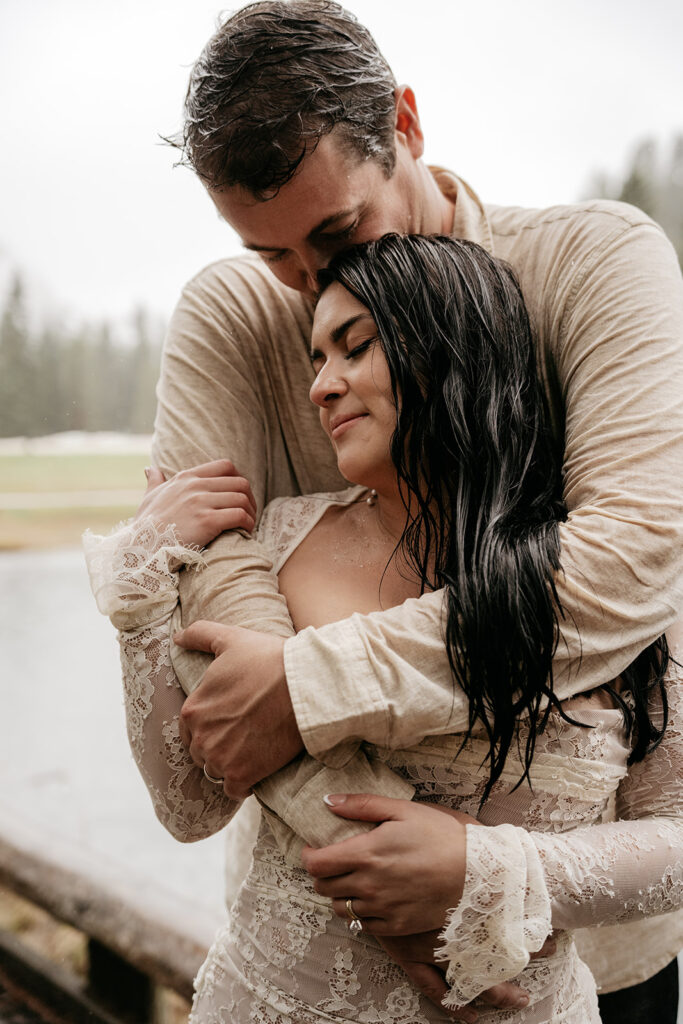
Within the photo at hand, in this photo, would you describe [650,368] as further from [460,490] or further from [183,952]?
[183,952]

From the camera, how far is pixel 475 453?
125 cm

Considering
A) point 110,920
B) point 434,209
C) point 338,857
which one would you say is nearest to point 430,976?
point 338,857

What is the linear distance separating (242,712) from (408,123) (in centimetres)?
106

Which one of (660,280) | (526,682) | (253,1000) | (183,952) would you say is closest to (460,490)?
(526,682)

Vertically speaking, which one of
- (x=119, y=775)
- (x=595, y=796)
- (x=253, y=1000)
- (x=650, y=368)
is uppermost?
(x=650, y=368)

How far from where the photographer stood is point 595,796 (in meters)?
1.17

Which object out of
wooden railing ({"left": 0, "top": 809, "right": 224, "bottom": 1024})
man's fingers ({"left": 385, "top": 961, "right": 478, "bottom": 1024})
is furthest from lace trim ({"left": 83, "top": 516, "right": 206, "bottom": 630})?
wooden railing ({"left": 0, "top": 809, "right": 224, "bottom": 1024})

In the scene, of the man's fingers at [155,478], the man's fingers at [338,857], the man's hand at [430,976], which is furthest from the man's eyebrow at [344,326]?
the man's hand at [430,976]

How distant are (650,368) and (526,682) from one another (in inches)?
18.5

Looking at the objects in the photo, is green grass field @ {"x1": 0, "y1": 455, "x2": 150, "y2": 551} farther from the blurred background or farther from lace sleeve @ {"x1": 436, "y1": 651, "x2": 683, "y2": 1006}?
lace sleeve @ {"x1": 436, "y1": 651, "x2": 683, "y2": 1006}

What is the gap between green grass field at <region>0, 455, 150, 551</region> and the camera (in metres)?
2.64

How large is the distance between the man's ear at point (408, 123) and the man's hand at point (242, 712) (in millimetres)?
904

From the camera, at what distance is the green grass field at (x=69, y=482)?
2645 mm

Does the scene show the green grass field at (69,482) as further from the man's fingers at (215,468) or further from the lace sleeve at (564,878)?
the lace sleeve at (564,878)
